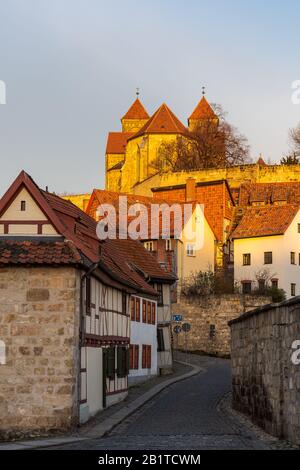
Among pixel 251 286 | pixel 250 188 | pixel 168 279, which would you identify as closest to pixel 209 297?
pixel 251 286

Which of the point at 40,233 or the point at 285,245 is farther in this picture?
the point at 285,245

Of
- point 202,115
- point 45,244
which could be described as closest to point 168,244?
point 45,244

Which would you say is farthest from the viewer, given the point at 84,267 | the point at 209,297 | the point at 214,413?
the point at 209,297

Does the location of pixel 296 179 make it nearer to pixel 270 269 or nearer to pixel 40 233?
pixel 270 269

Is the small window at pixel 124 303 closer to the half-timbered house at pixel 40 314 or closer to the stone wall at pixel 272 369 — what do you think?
the stone wall at pixel 272 369

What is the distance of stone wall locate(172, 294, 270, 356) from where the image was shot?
60.6m

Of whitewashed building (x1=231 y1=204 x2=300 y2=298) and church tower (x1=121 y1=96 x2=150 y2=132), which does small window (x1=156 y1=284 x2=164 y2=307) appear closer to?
whitewashed building (x1=231 y1=204 x2=300 y2=298)

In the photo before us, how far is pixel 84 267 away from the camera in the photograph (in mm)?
23016

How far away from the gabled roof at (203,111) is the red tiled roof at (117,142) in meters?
24.7

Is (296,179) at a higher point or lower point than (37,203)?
higher

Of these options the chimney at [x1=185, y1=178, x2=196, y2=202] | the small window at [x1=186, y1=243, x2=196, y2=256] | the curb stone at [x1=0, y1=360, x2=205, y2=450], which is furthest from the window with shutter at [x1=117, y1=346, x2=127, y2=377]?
the chimney at [x1=185, y1=178, x2=196, y2=202]

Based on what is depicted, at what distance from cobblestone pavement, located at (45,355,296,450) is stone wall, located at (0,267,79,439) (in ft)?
5.39
